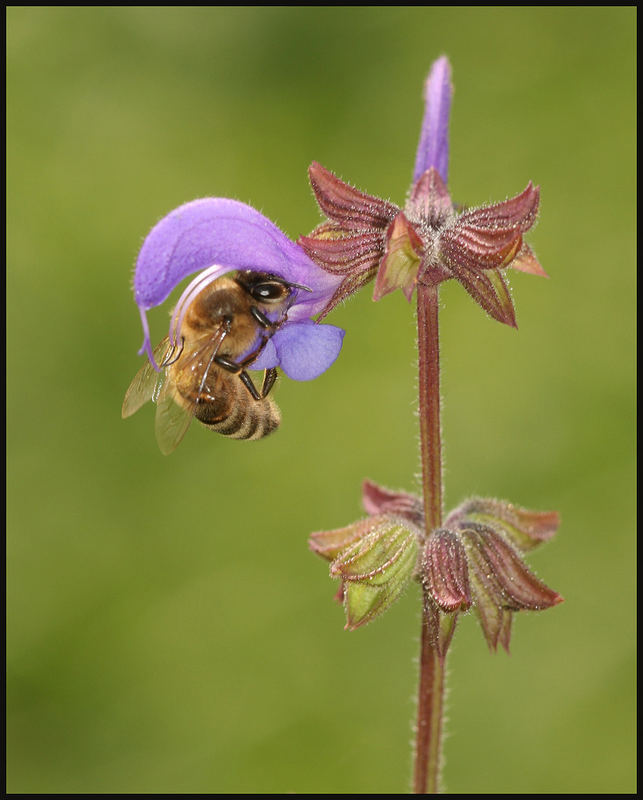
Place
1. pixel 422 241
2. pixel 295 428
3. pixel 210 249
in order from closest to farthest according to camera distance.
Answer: pixel 422 241
pixel 210 249
pixel 295 428

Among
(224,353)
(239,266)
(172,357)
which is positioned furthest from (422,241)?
(172,357)

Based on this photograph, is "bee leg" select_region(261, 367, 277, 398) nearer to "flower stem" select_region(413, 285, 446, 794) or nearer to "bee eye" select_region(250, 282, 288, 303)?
"bee eye" select_region(250, 282, 288, 303)

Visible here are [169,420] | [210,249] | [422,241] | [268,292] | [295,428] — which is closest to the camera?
[422,241]

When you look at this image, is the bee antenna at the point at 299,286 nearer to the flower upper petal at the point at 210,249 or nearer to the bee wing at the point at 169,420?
the flower upper petal at the point at 210,249

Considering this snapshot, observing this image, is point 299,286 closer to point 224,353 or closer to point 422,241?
point 224,353

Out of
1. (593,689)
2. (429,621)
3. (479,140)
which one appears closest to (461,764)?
(593,689)

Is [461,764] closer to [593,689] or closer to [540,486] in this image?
[593,689]
